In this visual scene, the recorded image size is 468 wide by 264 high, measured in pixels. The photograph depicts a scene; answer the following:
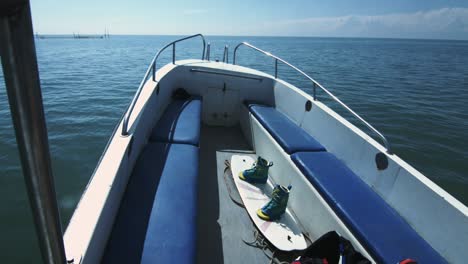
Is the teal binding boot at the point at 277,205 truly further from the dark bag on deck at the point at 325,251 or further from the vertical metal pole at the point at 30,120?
the vertical metal pole at the point at 30,120

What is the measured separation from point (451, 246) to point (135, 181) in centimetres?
229

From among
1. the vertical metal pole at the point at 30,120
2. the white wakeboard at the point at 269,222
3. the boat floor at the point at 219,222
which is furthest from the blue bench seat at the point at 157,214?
the vertical metal pole at the point at 30,120

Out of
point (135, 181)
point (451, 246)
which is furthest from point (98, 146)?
point (451, 246)

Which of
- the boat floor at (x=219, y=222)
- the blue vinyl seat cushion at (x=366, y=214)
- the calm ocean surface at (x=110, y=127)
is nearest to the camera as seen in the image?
the blue vinyl seat cushion at (x=366, y=214)

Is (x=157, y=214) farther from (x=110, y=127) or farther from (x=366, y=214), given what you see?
(x=110, y=127)

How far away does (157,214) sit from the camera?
1.76 metres

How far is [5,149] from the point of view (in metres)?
4.88

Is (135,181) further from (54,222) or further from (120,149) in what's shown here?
(54,222)

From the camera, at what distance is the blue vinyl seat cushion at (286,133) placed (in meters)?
2.93

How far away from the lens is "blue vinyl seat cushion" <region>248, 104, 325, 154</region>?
2.93 metres

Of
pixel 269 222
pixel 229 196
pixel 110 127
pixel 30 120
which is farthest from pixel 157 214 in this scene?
pixel 110 127

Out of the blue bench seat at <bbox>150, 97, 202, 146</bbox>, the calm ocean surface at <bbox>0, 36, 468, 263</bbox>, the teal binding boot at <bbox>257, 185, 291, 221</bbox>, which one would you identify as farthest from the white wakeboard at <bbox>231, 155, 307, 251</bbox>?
the calm ocean surface at <bbox>0, 36, 468, 263</bbox>

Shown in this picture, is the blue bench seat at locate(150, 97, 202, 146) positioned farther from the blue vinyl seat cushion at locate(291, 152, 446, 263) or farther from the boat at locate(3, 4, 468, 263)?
the blue vinyl seat cushion at locate(291, 152, 446, 263)

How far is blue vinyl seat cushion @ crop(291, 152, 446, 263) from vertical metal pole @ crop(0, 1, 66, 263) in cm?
182
